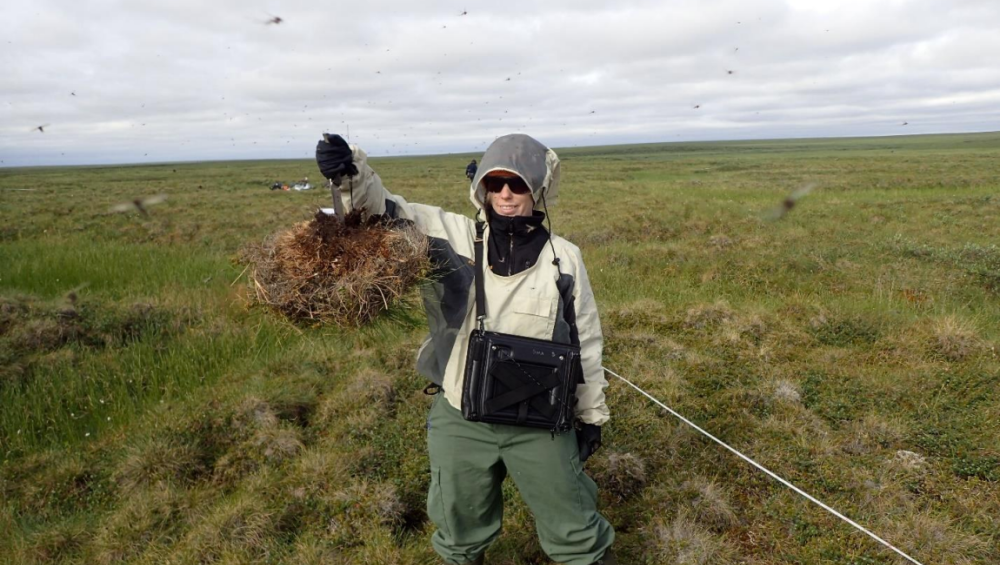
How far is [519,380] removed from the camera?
8.86ft

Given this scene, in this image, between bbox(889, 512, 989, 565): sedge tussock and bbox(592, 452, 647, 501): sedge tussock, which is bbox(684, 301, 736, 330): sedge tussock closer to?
bbox(592, 452, 647, 501): sedge tussock

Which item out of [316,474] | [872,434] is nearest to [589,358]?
[316,474]

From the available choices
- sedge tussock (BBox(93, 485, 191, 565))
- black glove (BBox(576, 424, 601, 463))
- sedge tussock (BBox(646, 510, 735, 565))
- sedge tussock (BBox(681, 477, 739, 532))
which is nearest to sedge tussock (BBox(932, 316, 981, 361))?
sedge tussock (BBox(681, 477, 739, 532))

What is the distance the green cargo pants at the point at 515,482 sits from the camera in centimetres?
279

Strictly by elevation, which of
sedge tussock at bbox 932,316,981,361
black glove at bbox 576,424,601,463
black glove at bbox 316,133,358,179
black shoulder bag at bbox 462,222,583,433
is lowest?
sedge tussock at bbox 932,316,981,361

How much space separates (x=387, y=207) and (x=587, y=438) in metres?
1.62

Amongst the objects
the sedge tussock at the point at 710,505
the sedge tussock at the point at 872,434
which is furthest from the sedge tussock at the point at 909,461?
the sedge tussock at the point at 710,505

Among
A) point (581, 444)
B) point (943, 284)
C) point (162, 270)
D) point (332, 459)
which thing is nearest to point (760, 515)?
point (581, 444)

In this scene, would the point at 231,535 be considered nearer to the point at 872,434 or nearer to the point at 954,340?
the point at 872,434

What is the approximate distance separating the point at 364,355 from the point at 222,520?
10.0 feet

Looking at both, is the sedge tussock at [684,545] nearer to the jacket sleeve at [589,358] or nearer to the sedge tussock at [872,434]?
the jacket sleeve at [589,358]

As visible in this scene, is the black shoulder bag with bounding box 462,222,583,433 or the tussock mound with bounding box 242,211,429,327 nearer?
the tussock mound with bounding box 242,211,429,327

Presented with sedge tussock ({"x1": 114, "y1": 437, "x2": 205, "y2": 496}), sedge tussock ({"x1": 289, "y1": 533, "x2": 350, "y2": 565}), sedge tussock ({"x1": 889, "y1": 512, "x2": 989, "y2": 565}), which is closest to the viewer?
sedge tussock ({"x1": 889, "y1": 512, "x2": 989, "y2": 565})

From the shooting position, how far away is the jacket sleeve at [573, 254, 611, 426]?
9.55ft
